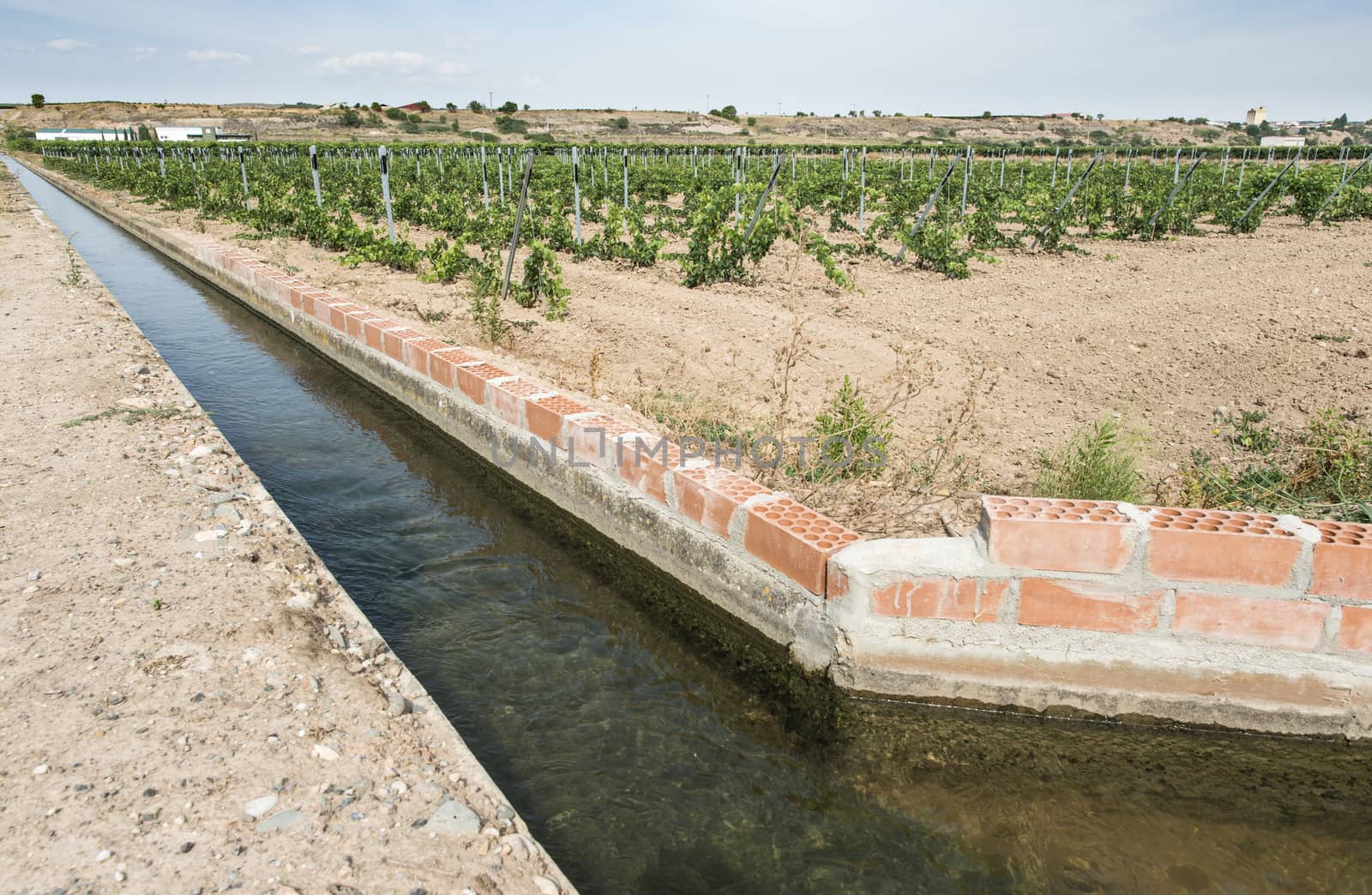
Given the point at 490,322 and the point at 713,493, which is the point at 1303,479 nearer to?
the point at 713,493

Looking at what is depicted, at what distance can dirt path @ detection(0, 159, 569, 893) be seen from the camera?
220 cm

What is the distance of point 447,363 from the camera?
6156mm

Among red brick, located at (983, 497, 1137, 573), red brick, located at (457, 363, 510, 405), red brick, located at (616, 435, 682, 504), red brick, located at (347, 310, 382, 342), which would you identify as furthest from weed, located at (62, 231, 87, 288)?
red brick, located at (983, 497, 1137, 573)

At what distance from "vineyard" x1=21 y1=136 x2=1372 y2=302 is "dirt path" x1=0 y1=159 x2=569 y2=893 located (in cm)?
488

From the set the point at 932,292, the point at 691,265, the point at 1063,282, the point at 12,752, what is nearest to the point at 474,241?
the point at 691,265

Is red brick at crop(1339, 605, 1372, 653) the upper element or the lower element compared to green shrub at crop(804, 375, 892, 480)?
lower

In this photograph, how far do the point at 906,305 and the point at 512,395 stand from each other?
226 inches

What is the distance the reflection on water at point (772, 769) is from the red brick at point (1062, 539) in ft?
2.26

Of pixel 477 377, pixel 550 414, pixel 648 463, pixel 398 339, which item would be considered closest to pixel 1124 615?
pixel 648 463

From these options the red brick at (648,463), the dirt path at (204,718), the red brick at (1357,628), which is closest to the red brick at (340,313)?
the dirt path at (204,718)

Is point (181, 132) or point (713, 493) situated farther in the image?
point (181, 132)

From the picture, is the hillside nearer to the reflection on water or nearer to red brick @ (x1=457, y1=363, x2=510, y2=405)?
red brick @ (x1=457, y1=363, x2=510, y2=405)

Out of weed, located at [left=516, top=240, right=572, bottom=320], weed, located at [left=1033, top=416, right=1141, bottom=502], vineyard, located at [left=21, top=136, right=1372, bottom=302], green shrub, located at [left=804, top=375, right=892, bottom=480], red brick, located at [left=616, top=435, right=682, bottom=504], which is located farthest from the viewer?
vineyard, located at [left=21, top=136, right=1372, bottom=302]

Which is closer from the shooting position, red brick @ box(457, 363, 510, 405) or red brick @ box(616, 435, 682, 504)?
red brick @ box(616, 435, 682, 504)
